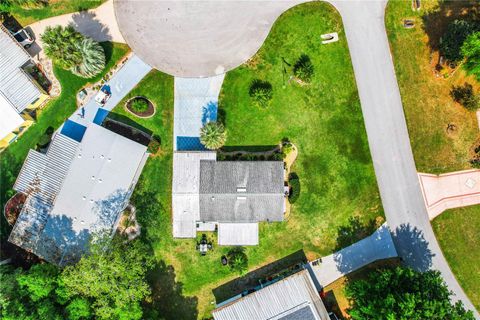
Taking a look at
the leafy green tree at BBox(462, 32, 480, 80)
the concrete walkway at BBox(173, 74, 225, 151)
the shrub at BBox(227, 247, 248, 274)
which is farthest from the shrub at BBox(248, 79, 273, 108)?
the leafy green tree at BBox(462, 32, 480, 80)

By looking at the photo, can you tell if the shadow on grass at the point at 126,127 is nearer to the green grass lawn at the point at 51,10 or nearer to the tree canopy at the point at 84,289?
the tree canopy at the point at 84,289

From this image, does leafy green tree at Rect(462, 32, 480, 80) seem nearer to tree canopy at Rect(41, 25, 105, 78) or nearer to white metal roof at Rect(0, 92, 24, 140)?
tree canopy at Rect(41, 25, 105, 78)

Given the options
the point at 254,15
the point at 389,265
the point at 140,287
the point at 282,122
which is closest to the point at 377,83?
the point at 282,122

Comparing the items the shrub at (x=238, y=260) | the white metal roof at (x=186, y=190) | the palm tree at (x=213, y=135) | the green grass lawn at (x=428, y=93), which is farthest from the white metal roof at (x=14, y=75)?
the green grass lawn at (x=428, y=93)

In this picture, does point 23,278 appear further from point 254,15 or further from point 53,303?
point 254,15

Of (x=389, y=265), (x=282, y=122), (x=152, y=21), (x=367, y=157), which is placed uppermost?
(x=152, y=21)

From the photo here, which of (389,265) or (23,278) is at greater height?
(23,278)

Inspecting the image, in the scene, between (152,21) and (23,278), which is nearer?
(23,278)
